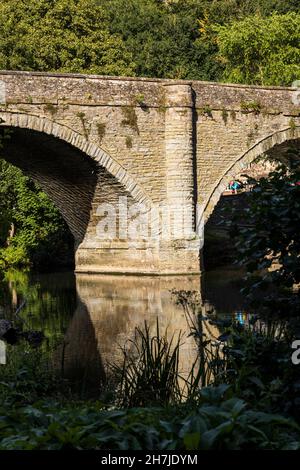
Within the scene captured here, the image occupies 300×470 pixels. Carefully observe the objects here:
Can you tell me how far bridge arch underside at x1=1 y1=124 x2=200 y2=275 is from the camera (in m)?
21.2

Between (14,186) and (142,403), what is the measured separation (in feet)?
75.3

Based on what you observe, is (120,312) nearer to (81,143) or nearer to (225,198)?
(81,143)

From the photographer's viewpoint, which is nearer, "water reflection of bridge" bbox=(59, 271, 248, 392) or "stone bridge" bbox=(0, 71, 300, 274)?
"water reflection of bridge" bbox=(59, 271, 248, 392)

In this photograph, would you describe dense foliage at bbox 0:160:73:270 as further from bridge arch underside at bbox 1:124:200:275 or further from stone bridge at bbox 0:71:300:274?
stone bridge at bbox 0:71:300:274

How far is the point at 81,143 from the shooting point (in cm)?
2044

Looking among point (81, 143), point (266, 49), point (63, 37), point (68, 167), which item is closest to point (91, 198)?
point (68, 167)

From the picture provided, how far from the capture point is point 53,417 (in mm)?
4332

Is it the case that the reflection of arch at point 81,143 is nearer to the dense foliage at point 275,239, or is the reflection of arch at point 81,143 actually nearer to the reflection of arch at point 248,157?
the reflection of arch at point 248,157

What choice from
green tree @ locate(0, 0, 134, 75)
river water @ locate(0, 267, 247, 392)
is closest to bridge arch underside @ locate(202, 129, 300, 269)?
river water @ locate(0, 267, 247, 392)

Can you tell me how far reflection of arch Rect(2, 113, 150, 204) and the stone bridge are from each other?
0.02 metres

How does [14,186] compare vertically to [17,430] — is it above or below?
above

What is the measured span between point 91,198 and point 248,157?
4439mm
